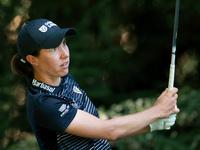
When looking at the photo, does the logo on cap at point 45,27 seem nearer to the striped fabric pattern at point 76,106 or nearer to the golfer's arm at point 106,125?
the striped fabric pattern at point 76,106

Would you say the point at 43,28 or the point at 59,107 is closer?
the point at 59,107

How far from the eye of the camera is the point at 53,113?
1417mm

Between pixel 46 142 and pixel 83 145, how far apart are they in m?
→ 0.19

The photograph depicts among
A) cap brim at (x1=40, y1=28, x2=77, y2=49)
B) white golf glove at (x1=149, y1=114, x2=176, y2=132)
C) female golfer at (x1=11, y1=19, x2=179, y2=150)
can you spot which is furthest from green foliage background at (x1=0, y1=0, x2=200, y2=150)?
cap brim at (x1=40, y1=28, x2=77, y2=49)

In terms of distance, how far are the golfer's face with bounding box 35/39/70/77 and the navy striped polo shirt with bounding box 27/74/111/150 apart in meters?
0.08

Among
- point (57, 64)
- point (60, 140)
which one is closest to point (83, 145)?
point (60, 140)

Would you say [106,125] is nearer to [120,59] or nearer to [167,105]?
[167,105]

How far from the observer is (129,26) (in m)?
4.36

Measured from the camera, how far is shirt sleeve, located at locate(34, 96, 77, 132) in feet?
4.65

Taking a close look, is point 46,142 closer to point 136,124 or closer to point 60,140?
point 60,140

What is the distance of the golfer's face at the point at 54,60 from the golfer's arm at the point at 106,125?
0.25 m

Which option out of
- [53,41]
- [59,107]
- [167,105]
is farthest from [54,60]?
[167,105]

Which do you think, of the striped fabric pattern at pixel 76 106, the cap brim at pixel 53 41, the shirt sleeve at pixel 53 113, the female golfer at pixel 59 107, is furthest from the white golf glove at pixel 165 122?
the cap brim at pixel 53 41

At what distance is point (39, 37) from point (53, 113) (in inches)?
14.9
